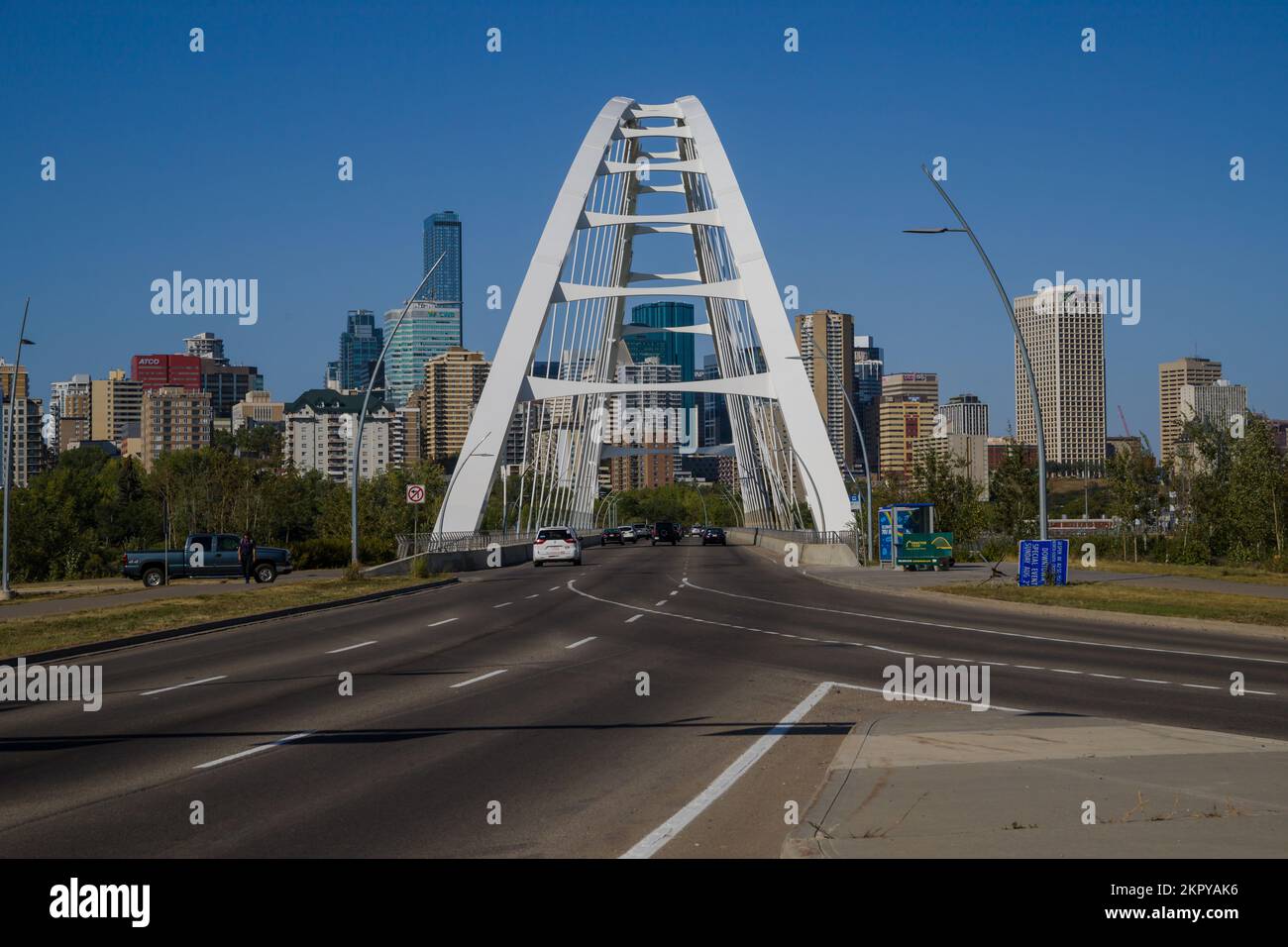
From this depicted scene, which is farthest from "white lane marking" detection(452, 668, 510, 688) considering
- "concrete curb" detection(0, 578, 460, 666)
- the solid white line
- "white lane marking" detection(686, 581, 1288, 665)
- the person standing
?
the person standing

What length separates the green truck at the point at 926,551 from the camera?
4509 centimetres

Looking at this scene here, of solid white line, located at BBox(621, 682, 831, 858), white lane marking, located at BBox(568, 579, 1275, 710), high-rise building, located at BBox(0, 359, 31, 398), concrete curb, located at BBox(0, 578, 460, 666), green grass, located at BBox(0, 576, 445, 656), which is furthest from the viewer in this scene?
high-rise building, located at BBox(0, 359, 31, 398)

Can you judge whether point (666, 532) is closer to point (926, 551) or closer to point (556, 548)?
point (556, 548)

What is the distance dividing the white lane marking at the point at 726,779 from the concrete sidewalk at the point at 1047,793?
2.35 feet

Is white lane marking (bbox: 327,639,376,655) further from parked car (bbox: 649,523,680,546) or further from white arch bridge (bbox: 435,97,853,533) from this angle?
parked car (bbox: 649,523,680,546)

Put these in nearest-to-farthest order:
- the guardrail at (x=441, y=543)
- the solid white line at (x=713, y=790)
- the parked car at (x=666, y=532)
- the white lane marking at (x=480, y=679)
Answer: the solid white line at (x=713, y=790) < the white lane marking at (x=480, y=679) < the guardrail at (x=441, y=543) < the parked car at (x=666, y=532)

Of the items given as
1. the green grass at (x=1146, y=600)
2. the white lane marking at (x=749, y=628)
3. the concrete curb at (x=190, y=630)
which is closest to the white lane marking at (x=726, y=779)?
the white lane marking at (x=749, y=628)

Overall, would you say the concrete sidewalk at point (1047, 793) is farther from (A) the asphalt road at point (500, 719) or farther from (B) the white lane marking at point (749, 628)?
(B) the white lane marking at point (749, 628)

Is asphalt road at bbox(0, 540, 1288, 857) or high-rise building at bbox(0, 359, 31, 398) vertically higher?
high-rise building at bbox(0, 359, 31, 398)

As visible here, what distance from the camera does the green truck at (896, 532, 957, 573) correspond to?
45094 mm

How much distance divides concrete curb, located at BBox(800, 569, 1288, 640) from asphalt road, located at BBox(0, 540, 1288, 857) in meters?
0.65

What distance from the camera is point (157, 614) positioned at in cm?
2739
